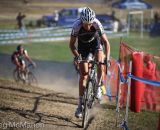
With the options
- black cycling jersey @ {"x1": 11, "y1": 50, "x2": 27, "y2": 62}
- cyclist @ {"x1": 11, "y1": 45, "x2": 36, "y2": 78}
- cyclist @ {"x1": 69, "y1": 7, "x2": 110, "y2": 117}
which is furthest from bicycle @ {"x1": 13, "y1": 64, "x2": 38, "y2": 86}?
cyclist @ {"x1": 69, "y1": 7, "x2": 110, "y2": 117}

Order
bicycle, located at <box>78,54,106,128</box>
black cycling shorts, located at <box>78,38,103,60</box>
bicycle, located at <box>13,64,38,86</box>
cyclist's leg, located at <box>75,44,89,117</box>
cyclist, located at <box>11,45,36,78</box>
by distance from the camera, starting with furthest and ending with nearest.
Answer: bicycle, located at <box>13,64,38,86</box> < cyclist, located at <box>11,45,36,78</box> < black cycling shorts, located at <box>78,38,103,60</box> < cyclist's leg, located at <box>75,44,89,117</box> < bicycle, located at <box>78,54,106,128</box>

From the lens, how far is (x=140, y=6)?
41.9 meters

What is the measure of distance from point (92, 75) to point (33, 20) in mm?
36683

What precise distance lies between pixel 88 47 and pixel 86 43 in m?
0.10

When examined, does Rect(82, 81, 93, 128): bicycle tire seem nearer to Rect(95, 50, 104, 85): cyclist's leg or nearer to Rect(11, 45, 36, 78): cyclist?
Rect(95, 50, 104, 85): cyclist's leg

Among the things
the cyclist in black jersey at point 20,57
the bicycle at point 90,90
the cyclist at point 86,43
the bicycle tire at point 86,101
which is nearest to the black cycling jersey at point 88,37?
the cyclist at point 86,43

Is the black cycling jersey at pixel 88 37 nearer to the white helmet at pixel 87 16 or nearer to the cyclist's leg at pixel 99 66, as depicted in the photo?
the cyclist's leg at pixel 99 66

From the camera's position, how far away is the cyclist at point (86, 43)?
866cm

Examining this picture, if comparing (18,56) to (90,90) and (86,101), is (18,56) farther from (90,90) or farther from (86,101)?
(86,101)

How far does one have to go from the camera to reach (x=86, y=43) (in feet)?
29.6

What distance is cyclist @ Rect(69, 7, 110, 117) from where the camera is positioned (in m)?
8.66

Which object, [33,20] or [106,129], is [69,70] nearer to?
[106,129]

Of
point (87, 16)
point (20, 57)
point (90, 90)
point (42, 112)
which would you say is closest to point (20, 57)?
point (20, 57)

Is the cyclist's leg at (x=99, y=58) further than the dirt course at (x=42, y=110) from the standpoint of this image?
Yes
